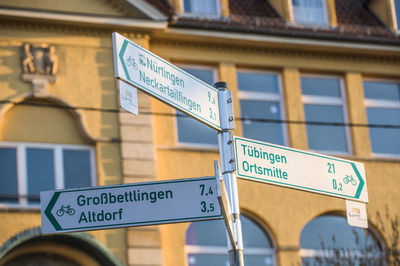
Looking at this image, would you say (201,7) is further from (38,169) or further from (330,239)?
(330,239)

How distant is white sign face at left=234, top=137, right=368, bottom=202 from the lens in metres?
7.24

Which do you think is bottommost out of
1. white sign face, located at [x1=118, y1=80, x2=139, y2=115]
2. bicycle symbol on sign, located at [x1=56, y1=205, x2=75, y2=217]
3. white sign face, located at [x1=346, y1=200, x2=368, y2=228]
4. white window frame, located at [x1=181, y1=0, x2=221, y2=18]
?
white sign face, located at [x1=346, y1=200, x2=368, y2=228]

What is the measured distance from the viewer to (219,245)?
15.7 m

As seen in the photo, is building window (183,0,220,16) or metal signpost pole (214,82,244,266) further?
building window (183,0,220,16)

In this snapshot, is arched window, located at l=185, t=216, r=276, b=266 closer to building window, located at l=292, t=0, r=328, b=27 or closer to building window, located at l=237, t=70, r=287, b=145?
building window, located at l=237, t=70, r=287, b=145

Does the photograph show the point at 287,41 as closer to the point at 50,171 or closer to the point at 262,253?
the point at 262,253

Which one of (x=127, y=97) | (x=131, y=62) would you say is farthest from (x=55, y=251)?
(x=127, y=97)

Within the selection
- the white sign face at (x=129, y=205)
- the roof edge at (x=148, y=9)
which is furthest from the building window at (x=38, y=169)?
the white sign face at (x=129, y=205)

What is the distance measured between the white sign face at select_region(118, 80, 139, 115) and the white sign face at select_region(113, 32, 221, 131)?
0.05 m

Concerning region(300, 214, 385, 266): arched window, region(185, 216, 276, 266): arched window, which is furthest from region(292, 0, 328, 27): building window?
region(185, 216, 276, 266): arched window

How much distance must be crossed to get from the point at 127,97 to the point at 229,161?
110 centimetres

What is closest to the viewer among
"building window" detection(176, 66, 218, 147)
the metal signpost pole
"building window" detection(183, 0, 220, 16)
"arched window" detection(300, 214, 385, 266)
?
the metal signpost pole

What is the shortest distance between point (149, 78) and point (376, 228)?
1068 centimetres

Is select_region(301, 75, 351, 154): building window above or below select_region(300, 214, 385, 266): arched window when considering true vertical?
above
